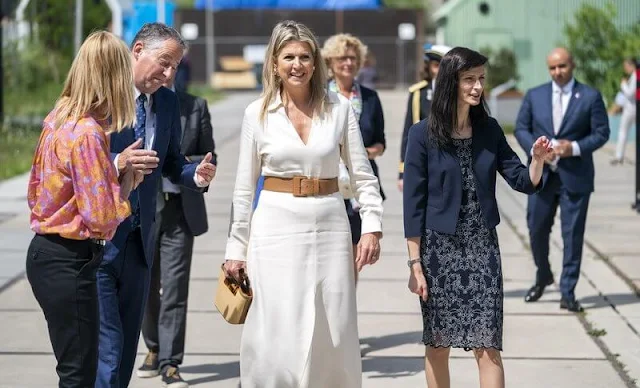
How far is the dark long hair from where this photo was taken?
5766 mm

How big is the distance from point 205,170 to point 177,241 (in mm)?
1667

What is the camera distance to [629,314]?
9.20m

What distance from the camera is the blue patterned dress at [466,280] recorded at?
579cm

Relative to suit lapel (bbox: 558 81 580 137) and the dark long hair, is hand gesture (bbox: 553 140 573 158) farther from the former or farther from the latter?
the dark long hair

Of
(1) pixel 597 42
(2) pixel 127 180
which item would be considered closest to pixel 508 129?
(1) pixel 597 42

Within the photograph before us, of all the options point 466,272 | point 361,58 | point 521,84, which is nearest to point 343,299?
point 466,272

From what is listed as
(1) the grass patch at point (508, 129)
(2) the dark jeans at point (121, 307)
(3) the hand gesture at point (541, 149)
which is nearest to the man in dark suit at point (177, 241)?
(2) the dark jeans at point (121, 307)

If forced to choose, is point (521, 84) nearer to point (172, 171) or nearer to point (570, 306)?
point (570, 306)

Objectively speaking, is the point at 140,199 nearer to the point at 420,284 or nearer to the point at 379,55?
the point at 420,284

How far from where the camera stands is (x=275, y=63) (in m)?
5.59

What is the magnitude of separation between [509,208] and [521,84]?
1669 cm

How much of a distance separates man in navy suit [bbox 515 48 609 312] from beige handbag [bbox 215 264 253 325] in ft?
13.3

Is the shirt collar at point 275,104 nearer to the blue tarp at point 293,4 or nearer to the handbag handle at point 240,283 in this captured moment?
the handbag handle at point 240,283

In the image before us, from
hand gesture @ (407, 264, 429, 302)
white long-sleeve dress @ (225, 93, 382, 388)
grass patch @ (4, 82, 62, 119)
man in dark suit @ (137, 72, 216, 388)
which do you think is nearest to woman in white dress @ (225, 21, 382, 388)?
white long-sleeve dress @ (225, 93, 382, 388)
